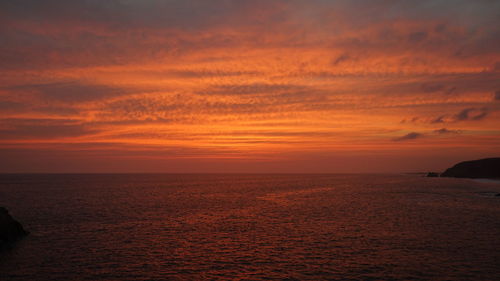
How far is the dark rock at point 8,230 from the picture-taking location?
40.2 meters

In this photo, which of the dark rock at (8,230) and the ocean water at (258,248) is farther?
the dark rock at (8,230)

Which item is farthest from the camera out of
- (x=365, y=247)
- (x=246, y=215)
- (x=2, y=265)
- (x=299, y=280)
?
(x=246, y=215)

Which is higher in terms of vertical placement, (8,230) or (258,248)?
(8,230)

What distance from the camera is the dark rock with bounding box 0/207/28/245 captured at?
40.2 m

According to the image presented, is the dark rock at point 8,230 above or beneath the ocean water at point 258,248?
above

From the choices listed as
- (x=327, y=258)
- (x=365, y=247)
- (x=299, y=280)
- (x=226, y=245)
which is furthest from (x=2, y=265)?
(x=365, y=247)

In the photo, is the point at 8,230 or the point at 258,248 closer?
the point at 258,248

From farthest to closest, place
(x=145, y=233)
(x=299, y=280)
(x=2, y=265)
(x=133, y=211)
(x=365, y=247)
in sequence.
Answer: (x=133, y=211) < (x=145, y=233) < (x=365, y=247) < (x=2, y=265) < (x=299, y=280)

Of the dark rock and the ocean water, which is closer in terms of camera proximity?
the ocean water

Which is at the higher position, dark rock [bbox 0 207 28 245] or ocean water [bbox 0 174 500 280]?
dark rock [bbox 0 207 28 245]

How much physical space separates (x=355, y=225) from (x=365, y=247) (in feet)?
47.9

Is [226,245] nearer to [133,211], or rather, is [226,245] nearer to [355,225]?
[355,225]

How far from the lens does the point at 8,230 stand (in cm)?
4106

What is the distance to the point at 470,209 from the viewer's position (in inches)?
2682
